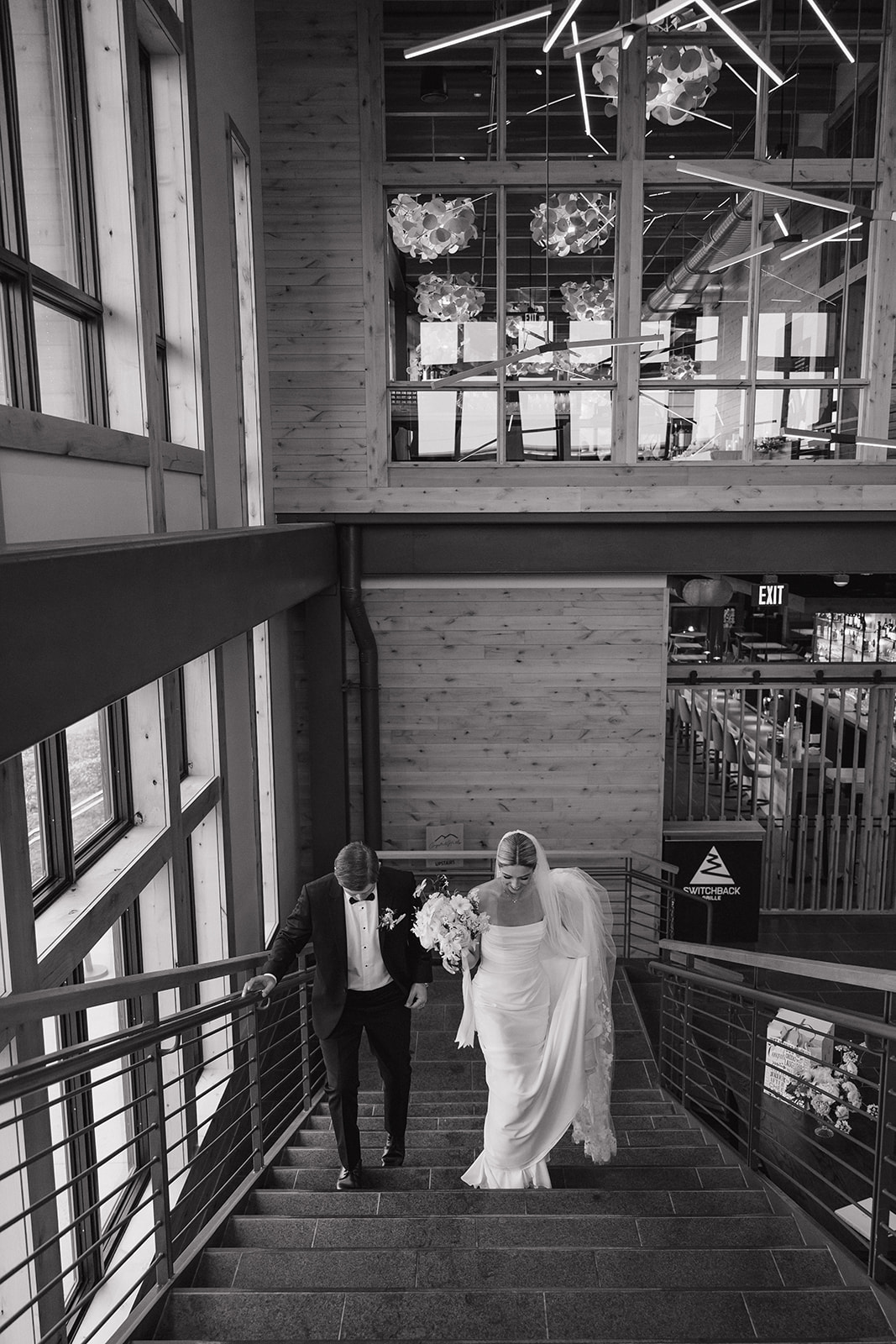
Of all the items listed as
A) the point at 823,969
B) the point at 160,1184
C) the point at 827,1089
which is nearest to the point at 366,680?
the point at 827,1089

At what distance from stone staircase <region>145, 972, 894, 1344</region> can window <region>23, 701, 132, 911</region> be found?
1.56 meters

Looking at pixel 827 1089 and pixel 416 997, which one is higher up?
pixel 416 997

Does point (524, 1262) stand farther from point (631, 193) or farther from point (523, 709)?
point (631, 193)

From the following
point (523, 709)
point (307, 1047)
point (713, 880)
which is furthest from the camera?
point (713, 880)

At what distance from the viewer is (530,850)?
4680 mm

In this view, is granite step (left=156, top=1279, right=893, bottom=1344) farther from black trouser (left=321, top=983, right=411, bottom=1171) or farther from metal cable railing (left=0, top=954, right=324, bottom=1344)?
black trouser (left=321, top=983, right=411, bottom=1171)

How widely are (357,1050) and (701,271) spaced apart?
277 inches

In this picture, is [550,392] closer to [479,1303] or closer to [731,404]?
[731,404]

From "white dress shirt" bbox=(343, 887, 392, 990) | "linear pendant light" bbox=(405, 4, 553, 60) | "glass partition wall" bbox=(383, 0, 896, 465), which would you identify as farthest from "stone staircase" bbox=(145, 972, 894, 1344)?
"glass partition wall" bbox=(383, 0, 896, 465)

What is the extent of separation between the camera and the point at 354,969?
445 centimetres

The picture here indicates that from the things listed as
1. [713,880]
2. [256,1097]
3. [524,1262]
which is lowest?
[713,880]

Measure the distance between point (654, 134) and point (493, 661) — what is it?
4860 millimetres

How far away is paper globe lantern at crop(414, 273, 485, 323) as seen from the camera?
890cm

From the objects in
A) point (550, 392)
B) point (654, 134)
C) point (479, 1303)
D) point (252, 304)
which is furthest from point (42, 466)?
point (654, 134)
